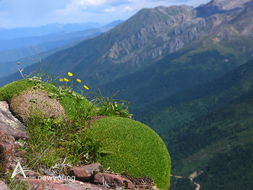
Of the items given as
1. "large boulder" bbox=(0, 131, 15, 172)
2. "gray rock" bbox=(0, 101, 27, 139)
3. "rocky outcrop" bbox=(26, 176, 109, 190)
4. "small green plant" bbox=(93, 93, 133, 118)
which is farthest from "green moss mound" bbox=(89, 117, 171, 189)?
"large boulder" bbox=(0, 131, 15, 172)

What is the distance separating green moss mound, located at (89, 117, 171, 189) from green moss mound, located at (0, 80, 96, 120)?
0.89 m

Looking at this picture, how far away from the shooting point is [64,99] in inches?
431

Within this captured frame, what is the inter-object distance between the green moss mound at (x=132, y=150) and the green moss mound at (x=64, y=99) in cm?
89

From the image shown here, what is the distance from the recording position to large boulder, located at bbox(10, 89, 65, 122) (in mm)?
9742

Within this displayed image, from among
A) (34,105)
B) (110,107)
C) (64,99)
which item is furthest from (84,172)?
(110,107)

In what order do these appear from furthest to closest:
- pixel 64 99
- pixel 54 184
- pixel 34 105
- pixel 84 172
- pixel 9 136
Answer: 1. pixel 64 99
2. pixel 34 105
3. pixel 84 172
4. pixel 9 136
5. pixel 54 184

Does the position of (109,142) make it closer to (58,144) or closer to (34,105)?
(58,144)

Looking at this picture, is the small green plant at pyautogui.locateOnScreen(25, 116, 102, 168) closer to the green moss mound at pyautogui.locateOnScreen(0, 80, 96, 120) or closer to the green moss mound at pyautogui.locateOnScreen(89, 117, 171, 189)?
the green moss mound at pyautogui.locateOnScreen(89, 117, 171, 189)

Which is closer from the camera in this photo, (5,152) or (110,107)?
(5,152)

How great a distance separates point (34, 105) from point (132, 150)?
3603 millimetres

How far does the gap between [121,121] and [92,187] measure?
3650 millimetres

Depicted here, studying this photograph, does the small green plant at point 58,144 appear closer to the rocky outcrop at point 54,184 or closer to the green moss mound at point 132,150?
the green moss mound at point 132,150

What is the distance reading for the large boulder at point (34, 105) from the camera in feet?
32.0

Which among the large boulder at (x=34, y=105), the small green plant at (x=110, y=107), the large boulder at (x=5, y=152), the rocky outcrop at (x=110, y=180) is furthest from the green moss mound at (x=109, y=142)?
the small green plant at (x=110, y=107)
